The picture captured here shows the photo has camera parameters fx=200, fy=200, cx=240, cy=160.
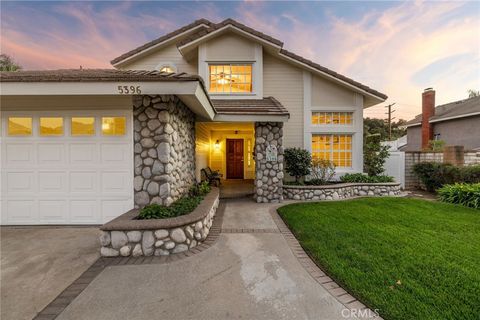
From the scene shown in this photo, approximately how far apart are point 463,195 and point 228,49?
10.2 m

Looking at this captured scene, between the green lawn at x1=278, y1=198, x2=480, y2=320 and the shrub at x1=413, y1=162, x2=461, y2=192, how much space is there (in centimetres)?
336

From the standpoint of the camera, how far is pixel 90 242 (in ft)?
12.9

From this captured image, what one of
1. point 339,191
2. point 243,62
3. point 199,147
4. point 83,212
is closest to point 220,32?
point 243,62

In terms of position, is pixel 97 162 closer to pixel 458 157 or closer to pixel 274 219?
pixel 274 219

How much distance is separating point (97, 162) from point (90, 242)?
1.80 m

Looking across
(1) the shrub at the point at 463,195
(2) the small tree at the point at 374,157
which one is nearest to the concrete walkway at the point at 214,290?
(1) the shrub at the point at 463,195

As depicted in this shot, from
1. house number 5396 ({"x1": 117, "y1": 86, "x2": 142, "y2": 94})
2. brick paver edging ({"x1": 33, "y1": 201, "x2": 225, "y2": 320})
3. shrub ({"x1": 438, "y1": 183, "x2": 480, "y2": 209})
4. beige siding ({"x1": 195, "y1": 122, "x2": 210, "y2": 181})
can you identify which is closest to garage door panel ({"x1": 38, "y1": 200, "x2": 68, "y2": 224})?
brick paver edging ({"x1": 33, "y1": 201, "x2": 225, "y2": 320})

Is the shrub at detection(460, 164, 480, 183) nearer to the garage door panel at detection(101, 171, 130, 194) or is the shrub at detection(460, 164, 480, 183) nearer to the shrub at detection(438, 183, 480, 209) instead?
the shrub at detection(438, 183, 480, 209)

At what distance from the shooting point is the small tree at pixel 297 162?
26.5 feet

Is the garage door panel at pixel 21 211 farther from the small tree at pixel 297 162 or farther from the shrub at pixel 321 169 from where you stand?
the shrub at pixel 321 169

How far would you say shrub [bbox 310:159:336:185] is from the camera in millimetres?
8352

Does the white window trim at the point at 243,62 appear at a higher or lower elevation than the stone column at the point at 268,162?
higher

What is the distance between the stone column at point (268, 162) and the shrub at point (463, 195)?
19.9ft

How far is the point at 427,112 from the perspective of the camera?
16.5 metres
